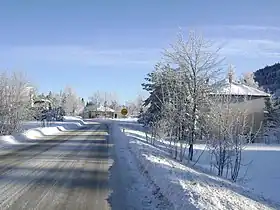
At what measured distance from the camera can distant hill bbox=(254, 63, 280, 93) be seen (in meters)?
124

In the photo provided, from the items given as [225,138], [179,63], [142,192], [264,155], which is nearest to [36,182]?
[142,192]

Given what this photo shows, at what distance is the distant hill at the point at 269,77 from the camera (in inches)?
4879

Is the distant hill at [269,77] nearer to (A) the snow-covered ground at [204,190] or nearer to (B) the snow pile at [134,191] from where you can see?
(A) the snow-covered ground at [204,190]

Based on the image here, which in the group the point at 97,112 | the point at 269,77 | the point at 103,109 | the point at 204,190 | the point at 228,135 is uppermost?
the point at 269,77

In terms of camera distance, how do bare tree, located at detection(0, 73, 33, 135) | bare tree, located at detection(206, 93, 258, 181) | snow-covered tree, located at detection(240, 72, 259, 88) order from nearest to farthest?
bare tree, located at detection(206, 93, 258, 181), bare tree, located at detection(0, 73, 33, 135), snow-covered tree, located at detection(240, 72, 259, 88)

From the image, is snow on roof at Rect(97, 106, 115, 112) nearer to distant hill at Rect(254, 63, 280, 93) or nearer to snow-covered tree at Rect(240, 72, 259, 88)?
distant hill at Rect(254, 63, 280, 93)

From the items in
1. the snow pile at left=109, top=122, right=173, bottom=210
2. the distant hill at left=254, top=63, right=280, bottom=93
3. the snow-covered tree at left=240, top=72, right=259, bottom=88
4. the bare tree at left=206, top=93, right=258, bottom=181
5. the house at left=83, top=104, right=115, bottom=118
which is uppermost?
the distant hill at left=254, top=63, right=280, bottom=93

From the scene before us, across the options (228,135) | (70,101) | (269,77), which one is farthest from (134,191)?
(70,101)

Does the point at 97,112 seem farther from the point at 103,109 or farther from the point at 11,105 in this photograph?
the point at 11,105

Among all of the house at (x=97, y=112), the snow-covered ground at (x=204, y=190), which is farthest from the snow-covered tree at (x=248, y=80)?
the snow-covered ground at (x=204, y=190)

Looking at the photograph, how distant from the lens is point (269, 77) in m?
135

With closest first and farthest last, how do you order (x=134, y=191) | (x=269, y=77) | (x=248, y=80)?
(x=134, y=191) < (x=248, y=80) < (x=269, y=77)

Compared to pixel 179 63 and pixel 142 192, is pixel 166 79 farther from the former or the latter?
pixel 142 192

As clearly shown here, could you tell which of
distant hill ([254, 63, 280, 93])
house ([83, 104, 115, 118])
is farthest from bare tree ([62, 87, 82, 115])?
distant hill ([254, 63, 280, 93])
